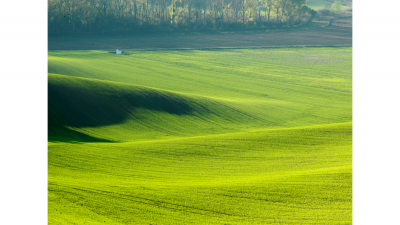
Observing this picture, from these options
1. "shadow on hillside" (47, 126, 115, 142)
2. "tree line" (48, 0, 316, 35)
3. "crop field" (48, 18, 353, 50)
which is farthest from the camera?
"tree line" (48, 0, 316, 35)

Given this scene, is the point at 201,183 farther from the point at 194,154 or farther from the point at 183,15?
the point at 183,15

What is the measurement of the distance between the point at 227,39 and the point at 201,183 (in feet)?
158

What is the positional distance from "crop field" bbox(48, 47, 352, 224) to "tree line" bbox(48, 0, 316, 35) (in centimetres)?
2287

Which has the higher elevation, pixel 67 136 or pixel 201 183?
pixel 67 136

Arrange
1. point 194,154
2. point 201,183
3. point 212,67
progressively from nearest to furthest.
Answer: point 201,183 < point 194,154 < point 212,67

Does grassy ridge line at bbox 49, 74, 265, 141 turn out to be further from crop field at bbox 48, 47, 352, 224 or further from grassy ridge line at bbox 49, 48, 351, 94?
grassy ridge line at bbox 49, 48, 351, 94

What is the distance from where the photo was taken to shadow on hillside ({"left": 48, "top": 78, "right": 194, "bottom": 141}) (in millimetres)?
15234

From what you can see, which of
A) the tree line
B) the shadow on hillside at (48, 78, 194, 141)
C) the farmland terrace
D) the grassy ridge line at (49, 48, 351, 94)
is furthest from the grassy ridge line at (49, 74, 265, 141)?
the tree line

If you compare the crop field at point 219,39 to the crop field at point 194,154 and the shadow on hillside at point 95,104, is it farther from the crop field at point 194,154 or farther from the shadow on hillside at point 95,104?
the shadow on hillside at point 95,104

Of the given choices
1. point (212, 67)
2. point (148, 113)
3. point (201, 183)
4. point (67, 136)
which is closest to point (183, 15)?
point (212, 67)

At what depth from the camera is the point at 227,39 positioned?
183 ft

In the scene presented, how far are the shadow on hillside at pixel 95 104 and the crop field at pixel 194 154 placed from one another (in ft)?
0.20
